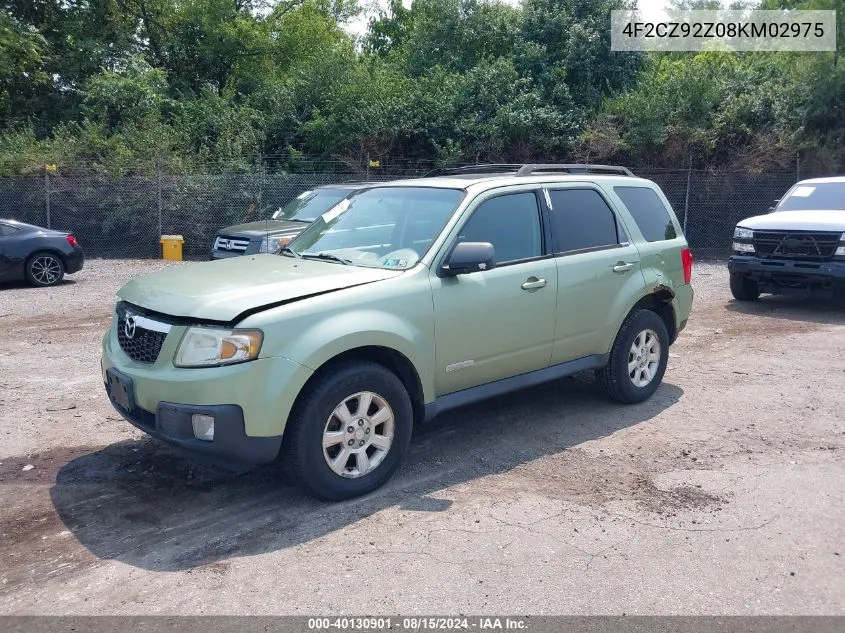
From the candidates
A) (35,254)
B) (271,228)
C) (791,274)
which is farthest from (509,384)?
(35,254)

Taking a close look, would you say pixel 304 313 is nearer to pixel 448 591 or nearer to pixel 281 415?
pixel 281 415

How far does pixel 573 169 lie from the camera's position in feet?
22.1

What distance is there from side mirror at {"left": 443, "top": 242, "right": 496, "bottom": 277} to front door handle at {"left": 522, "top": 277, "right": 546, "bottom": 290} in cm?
56

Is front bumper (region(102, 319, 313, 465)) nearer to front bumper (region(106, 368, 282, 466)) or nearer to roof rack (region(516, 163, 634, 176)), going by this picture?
front bumper (region(106, 368, 282, 466))

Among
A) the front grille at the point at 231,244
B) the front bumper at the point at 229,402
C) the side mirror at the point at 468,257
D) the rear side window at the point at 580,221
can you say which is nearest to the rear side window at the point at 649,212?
the rear side window at the point at 580,221

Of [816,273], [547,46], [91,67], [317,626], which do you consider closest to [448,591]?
[317,626]

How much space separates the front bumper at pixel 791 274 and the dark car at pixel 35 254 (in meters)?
11.0

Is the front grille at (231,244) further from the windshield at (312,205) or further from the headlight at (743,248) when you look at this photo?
the headlight at (743,248)

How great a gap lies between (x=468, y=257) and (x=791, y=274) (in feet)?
25.4

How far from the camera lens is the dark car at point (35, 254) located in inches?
504

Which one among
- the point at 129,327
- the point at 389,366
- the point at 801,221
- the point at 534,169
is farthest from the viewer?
the point at 801,221

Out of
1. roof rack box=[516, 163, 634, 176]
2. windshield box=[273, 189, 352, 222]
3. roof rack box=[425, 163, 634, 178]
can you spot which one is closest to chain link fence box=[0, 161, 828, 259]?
windshield box=[273, 189, 352, 222]

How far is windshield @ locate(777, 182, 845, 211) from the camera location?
11.6m

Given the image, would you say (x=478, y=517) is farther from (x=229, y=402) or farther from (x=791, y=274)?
(x=791, y=274)
